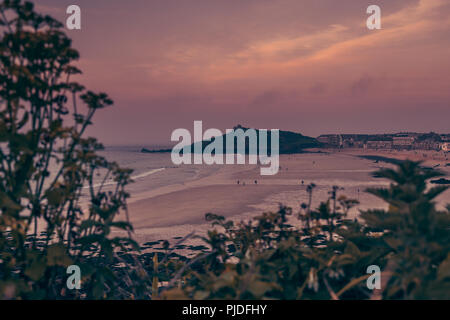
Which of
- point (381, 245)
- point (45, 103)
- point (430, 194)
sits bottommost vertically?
point (381, 245)

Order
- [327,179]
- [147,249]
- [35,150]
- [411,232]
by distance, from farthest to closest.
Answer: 1. [327,179]
2. [147,249]
3. [35,150]
4. [411,232]

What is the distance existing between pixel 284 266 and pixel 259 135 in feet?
528

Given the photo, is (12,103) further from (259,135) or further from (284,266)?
(259,135)

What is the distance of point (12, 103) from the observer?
3.40 metres

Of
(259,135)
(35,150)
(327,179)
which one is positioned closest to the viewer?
(35,150)

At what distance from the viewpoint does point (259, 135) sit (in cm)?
16250

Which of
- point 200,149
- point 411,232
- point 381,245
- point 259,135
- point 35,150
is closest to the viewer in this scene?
point 411,232

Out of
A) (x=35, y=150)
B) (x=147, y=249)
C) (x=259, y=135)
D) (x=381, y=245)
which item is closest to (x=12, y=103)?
(x=35, y=150)
